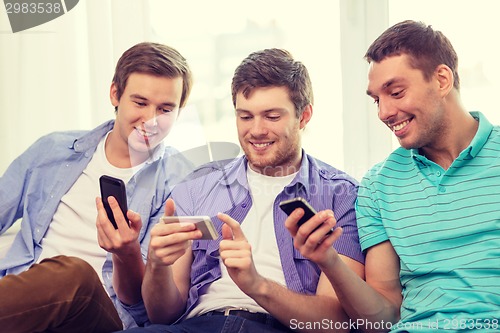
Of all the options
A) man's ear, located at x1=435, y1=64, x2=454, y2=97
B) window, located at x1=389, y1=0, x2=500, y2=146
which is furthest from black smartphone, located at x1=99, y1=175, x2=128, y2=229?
window, located at x1=389, y1=0, x2=500, y2=146

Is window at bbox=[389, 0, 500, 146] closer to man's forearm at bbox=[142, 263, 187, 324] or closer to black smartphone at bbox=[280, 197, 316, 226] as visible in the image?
black smartphone at bbox=[280, 197, 316, 226]

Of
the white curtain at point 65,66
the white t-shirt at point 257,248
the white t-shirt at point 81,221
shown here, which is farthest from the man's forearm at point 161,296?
the white curtain at point 65,66

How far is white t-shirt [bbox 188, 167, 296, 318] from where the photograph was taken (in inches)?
65.6

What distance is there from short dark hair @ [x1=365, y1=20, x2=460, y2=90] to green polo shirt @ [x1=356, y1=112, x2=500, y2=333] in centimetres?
18

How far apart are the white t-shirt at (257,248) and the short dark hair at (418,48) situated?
413mm

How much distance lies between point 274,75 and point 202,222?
541 millimetres

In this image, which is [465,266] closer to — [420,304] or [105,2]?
[420,304]

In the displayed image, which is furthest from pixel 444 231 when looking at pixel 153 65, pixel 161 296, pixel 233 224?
pixel 153 65

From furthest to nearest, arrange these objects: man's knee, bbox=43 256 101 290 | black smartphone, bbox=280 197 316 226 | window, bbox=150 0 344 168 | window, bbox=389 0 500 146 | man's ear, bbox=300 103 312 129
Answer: window, bbox=150 0 344 168 < window, bbox=389 0 500 146 < man's ear, bbox=300 103 312 129 < man's knee, bbox=43 256 101 290 < black smartphone, bbox=280 197 316 226

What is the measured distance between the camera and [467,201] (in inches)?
62.2

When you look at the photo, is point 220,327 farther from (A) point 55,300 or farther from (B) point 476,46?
(B) point 476,46

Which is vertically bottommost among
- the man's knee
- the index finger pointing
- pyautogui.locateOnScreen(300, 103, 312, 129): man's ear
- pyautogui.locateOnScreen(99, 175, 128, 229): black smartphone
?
the man's knee

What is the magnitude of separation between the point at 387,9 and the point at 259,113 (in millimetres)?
832

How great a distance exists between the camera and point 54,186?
2037 mm
